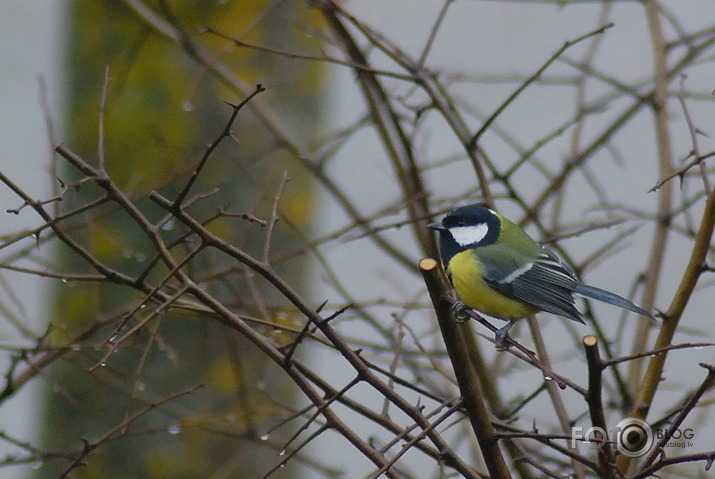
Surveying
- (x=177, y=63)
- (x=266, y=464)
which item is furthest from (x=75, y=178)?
(x=266, y=464)

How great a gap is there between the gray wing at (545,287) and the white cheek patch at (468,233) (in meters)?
0.08

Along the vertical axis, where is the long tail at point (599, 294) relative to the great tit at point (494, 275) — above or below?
below

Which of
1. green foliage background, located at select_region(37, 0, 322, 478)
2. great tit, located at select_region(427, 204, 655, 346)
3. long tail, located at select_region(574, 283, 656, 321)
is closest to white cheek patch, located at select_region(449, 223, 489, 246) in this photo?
great tit, located at select_region(427, 204, 655, 346)

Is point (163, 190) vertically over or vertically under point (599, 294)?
over

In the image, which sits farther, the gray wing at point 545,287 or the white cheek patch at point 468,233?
the white cheek patch at point 468,233

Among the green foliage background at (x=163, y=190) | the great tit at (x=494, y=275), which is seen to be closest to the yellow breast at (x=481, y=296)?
the great tit at (x=494, y=275)

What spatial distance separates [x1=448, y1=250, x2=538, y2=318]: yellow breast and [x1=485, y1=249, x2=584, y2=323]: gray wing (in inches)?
0.5

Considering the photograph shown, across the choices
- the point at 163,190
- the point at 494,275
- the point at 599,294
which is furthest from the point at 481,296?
the point at 163,190

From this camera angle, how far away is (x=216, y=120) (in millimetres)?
2250

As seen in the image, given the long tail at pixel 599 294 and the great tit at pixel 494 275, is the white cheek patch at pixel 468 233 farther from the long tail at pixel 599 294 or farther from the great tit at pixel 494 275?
the long tail at pixel 599 294

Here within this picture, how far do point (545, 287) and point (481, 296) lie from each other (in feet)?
0.35

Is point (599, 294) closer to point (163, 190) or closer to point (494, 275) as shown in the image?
point (494, 275)

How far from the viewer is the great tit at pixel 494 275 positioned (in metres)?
1.46

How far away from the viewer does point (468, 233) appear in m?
1.52
